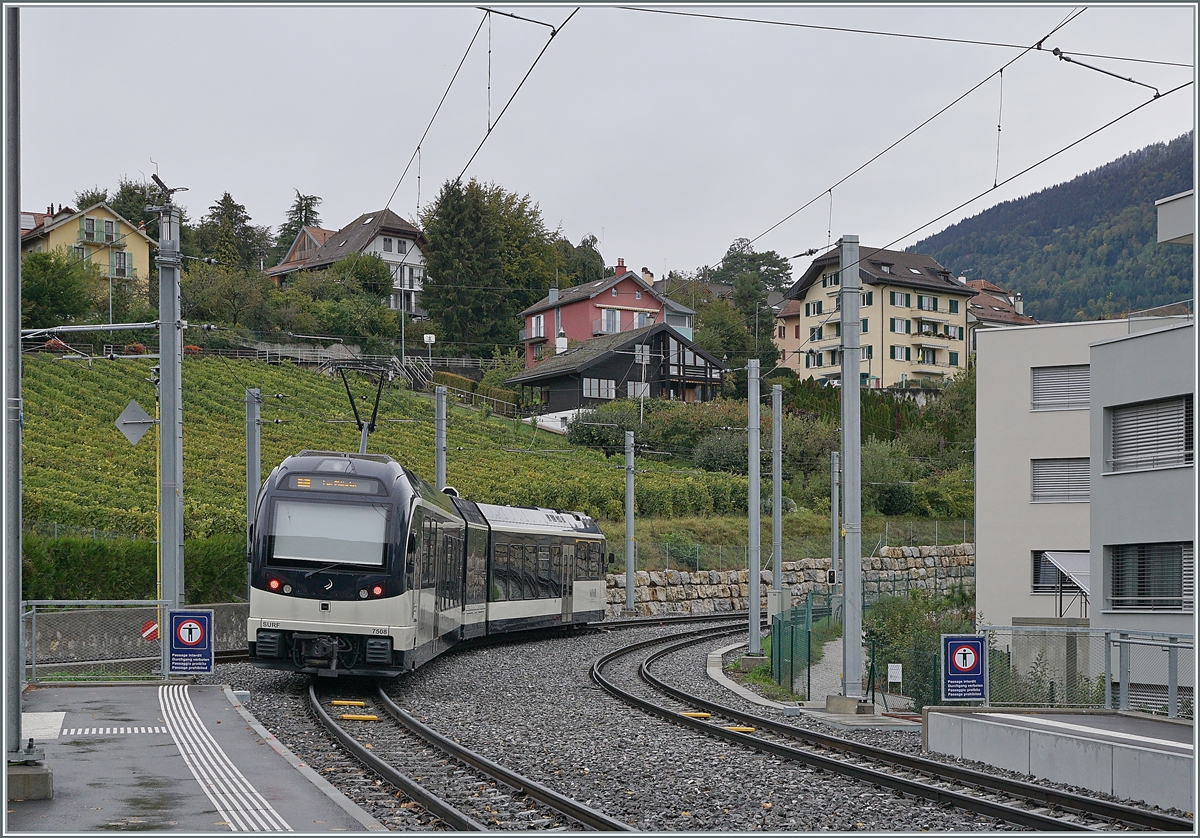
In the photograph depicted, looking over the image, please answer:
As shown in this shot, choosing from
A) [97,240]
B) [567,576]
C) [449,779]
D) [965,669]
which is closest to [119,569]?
[567,576]

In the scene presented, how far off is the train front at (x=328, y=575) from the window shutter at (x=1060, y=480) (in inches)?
897

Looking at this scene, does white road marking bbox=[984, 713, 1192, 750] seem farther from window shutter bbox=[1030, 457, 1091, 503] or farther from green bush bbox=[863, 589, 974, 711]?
window shutter bbox=[1030, 457, 1091, 503]

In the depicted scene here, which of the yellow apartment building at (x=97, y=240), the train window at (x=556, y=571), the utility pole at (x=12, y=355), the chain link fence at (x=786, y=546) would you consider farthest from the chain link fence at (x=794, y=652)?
the yellow apartment building at (x=97, y=240)

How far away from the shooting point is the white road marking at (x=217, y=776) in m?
8.69

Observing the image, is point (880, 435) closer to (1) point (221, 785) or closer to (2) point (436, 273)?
(2) point (436, 273)

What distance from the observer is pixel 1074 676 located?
14672 mm

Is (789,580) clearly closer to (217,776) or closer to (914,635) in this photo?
(914,635)

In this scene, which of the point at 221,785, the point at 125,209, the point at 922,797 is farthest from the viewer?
the point at 125,209

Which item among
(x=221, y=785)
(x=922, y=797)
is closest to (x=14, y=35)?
(x=221, y=785)

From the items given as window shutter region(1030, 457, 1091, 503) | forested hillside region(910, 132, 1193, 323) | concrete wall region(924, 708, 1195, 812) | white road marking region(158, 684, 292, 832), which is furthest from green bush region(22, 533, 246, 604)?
forested hillside region(910, 132, 1193, 323)

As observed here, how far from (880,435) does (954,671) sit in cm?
5350

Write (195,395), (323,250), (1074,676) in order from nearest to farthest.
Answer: (1074,676) < (195,395) < (323,250)

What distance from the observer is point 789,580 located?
51.6 metres

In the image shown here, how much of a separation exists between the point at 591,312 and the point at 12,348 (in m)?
77.2
